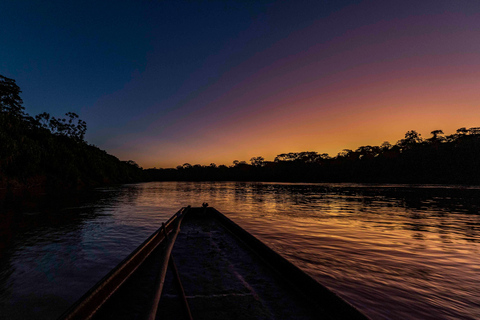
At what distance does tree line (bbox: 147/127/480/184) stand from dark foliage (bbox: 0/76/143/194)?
3817 inches

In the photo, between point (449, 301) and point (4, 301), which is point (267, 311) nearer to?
point (449, 301)

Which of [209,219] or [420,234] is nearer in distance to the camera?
[420,234]

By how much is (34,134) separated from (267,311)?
7017 cm

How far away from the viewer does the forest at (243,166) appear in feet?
131

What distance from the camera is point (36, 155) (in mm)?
41031

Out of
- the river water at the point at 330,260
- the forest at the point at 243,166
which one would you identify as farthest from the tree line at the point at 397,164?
the river water at the point at 330,260

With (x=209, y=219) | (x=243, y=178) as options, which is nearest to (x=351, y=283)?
(x=209, y=219)

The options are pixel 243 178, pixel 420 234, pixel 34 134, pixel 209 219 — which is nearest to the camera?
pixel 420 234

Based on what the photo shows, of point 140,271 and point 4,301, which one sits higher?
point 140,271

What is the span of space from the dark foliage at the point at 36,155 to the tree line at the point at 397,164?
96950mm

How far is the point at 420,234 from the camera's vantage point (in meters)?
11.9

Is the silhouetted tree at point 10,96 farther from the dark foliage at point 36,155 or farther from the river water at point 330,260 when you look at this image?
the river water at point 330,260

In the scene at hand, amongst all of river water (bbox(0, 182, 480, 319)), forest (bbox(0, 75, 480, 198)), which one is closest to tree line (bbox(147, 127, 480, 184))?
forest (bbox(0, 75, 480, 198))

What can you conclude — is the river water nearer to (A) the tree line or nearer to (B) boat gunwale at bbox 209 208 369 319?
(B) boat gunwale at bbox 209 208 369 319
